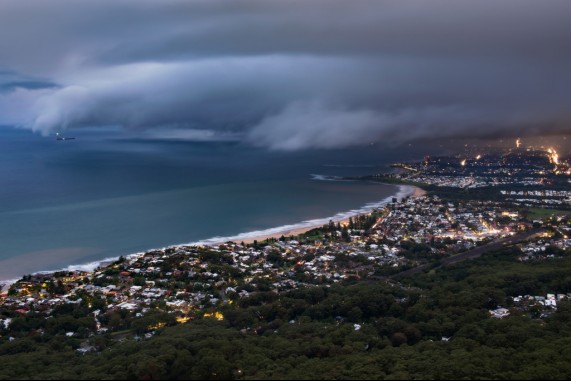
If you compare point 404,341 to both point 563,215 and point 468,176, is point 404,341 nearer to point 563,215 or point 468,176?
point 563,215

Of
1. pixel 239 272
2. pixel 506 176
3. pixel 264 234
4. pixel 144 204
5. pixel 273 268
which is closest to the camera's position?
pixel 239 272

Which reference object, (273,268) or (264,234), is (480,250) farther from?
(264,234)

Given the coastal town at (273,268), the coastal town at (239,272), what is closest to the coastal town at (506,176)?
the coastal town at (273,268)

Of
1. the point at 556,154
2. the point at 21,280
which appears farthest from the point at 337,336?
the point at 556,154

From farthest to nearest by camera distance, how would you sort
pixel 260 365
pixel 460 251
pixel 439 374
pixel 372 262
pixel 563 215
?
1. pixel 563 215
2. pixel 460 251
3. pixel 372 262
4. pixel 260 365
5. pixel 439 374

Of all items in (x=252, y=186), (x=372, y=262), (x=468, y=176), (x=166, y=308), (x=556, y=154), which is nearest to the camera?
(x=166, y=308)

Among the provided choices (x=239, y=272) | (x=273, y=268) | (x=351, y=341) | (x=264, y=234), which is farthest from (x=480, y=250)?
(x=351, y=341)

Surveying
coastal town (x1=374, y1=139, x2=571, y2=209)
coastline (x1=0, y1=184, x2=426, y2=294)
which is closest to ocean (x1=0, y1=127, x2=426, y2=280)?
coastline (x1=0, y1=184, x2=426, y2=294)
